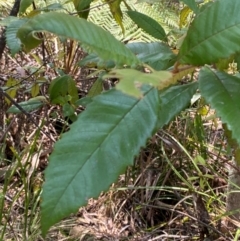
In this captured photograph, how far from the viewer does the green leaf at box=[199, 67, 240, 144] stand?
513 millimetres

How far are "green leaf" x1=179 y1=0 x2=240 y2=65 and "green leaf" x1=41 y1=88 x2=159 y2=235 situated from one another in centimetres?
7

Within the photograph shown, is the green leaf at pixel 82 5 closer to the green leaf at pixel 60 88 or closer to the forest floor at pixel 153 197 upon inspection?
the green leaf at pixel 60 88

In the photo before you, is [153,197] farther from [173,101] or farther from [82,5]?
[173,101]

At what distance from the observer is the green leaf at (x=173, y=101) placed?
0.60 metres

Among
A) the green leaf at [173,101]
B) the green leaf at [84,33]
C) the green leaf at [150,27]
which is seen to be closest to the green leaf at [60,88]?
the green leaf at [150,27]

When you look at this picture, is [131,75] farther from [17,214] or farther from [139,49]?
[17,214]

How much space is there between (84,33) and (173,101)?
0.64 feet

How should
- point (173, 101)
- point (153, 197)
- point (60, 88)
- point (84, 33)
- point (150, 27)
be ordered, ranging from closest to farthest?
1. point (84, 33)
2. point (173, 101)
3. point (150, 27)
4. point (60, 88)
5. point (153, 197)

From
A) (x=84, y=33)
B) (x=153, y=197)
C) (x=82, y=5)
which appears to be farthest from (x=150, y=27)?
(x=153, y=197)

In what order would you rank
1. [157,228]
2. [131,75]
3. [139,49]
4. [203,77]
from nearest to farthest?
[131,75], [203,77], [139,49], [157,228]

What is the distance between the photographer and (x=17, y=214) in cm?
196

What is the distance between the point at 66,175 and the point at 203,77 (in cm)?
22

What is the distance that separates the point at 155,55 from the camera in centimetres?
64

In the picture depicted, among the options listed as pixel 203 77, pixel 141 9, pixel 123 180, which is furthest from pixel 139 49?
pixel 141 9
